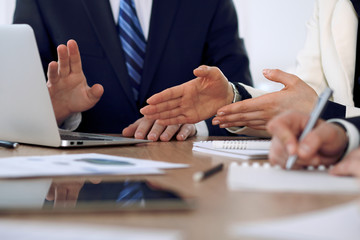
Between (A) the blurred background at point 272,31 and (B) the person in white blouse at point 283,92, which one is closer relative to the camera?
(B) the person in white blouse at point 283,92

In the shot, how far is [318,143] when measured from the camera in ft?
2.03

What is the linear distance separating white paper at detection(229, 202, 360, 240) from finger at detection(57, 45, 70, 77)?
2.92 ft

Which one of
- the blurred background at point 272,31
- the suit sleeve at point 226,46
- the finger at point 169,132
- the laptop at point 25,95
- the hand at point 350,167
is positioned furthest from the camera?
the blurred background at point 272,31

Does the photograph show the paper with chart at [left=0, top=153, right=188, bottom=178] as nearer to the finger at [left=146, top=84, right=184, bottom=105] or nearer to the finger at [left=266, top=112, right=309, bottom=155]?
the finger at [left=266, top=112, right=309, bottom=155]

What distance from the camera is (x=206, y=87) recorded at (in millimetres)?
1282

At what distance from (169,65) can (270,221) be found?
1615 mm

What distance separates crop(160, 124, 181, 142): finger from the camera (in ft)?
4.15

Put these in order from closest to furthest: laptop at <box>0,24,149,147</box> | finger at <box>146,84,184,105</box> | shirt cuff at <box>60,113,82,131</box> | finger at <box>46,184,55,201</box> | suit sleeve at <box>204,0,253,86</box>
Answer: finger at <box>46,184,55,201</box> < laptop at <box>0,24,149,147</box> < finger at <box>146,84,184,105</box> < shirt cuff at <box>60,113,82,131</box> < suit sleeve at <box>204,0,253,86</box>

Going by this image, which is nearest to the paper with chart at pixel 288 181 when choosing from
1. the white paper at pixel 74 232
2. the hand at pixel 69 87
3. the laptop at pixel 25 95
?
the white paper at pixel 74 232

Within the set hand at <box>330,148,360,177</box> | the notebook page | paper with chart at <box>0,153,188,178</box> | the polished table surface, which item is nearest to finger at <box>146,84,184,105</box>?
the notebook page

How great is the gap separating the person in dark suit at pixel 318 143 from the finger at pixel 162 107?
520 millimetres

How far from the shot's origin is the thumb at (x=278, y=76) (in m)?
1.14

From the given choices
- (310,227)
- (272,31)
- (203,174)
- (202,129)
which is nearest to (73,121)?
(202,129)

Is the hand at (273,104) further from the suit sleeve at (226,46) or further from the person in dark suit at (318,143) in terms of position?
the suit sleeve at (226,46)
